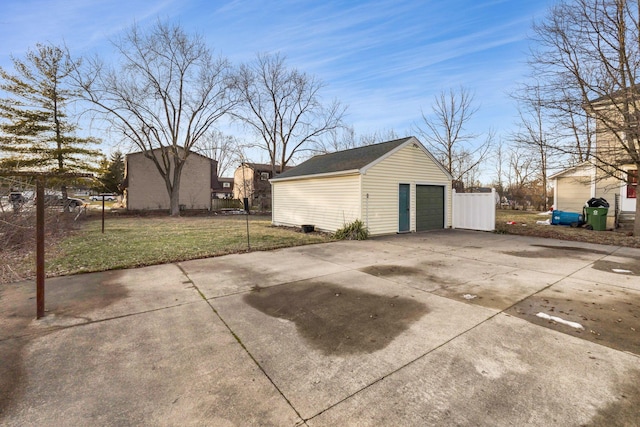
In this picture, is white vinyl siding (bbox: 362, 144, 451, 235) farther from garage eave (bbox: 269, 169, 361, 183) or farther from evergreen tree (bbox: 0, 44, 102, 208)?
evergreen tree (bbox: 0, 44, 102, 208)

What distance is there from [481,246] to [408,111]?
14873 mm

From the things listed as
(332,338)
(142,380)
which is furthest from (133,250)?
(332,338)

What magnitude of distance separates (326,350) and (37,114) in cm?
2486

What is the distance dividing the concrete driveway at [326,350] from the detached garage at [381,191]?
5460mm

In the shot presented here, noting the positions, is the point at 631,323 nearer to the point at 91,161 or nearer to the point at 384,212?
the point at 384,212

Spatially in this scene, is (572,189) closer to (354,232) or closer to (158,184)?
(354,232)

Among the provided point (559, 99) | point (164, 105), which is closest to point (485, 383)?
point (559, 99)

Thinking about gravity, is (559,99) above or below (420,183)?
above

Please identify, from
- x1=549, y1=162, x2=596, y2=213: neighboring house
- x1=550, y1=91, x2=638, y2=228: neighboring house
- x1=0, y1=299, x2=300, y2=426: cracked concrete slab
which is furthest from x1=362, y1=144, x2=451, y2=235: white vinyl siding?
x1=549, y1=162, x2=596, y2=213: neighboring house

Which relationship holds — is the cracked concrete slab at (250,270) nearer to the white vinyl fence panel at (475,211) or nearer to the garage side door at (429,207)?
the garage side door at (429,207)

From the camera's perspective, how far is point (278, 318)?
3.60 m

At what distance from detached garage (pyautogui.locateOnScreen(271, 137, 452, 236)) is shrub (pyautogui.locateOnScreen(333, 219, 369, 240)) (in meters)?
0.26

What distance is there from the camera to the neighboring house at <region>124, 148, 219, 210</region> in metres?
24.8

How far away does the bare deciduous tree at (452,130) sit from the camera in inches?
834
